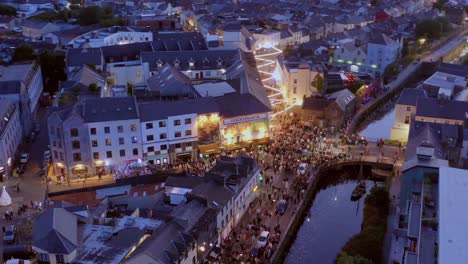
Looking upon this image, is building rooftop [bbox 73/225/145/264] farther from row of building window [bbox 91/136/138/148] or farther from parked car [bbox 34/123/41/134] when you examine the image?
parked car [bbox 34/123/41/134]

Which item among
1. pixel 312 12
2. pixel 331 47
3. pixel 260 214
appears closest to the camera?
pixel 260 214

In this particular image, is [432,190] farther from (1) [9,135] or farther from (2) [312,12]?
(2) [312,12]

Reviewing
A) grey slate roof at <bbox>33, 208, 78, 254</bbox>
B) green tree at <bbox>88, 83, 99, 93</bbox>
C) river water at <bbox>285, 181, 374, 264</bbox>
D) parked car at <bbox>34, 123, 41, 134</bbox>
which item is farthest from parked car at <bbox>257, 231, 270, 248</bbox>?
parked car at <bbox>34, 123, 41, 134</bbox>

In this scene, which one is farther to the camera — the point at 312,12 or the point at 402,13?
the point at 402,13

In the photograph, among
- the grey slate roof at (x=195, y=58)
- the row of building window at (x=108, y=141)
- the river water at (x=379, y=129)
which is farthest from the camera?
the grey slate roof at (x=195, y=58)

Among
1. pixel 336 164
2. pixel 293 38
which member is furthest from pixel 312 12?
pixel 336 164

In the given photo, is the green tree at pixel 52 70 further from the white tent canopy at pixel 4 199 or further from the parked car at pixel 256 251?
the parked car at pixel 256 251

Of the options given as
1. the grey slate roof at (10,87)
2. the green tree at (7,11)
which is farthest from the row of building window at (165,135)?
the green tree at (7,11)
